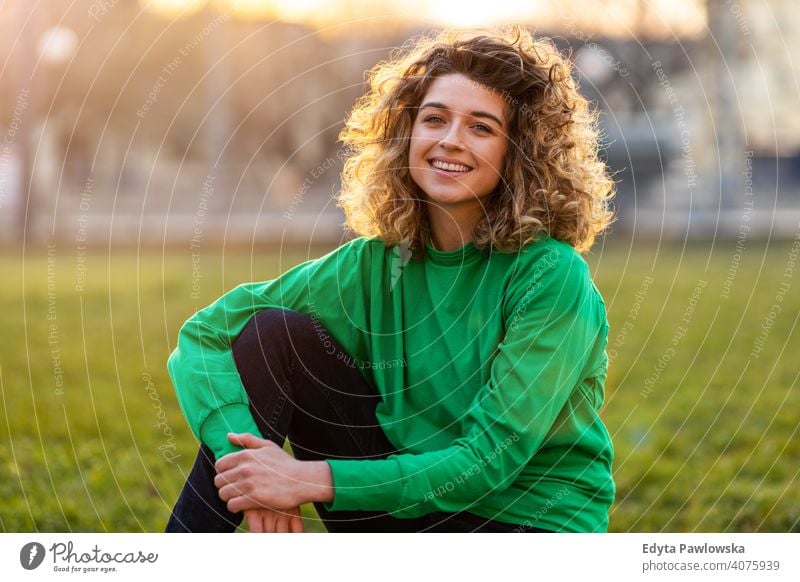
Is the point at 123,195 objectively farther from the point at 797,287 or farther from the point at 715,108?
the point at 797,287

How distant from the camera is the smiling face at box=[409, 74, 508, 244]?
2104 millimetres

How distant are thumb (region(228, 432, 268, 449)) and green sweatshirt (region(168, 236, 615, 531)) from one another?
36 mm

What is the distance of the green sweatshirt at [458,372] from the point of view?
1.88 metres

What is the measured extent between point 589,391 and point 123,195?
60.9 feet

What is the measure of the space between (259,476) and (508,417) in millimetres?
486

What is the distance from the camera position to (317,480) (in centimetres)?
187

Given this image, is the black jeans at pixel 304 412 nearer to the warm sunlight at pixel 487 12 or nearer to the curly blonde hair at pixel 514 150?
the curly blonde hair at pixel 514 150

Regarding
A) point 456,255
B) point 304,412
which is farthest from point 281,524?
point 456,255

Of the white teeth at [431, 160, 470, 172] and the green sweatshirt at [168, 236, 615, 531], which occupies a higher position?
the white teeth at [431, 160, 470, 172]

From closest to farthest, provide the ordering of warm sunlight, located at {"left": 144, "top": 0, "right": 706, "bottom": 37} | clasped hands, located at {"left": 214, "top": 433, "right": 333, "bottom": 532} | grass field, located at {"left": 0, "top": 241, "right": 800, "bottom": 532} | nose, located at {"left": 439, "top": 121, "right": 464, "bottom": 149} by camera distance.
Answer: clasped hands, located at {"left": 214, "top": 433, "right": 333, "bottom": 532} → nose, located at {"left": 439, "top": 121, "right": 464, "bottom": 149} → grass field, located at {"left": 0, "top": 241, "right": 800, "bottom": 532} → warm sunlight, located at {"left": 144, "top": 0, "right": 706, "bottom": 37}

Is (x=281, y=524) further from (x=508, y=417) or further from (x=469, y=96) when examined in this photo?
(x=469, y=96)

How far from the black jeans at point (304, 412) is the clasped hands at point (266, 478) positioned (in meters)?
0.10

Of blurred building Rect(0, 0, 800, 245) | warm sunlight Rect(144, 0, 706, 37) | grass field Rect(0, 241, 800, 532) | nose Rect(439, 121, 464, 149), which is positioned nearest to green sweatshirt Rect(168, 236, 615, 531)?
nose Rect(439, 121, 464, 149)

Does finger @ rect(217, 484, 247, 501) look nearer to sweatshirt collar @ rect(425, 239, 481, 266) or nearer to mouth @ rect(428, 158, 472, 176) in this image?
sweatshirt collar @ rect(425, 239, 481, 266)
